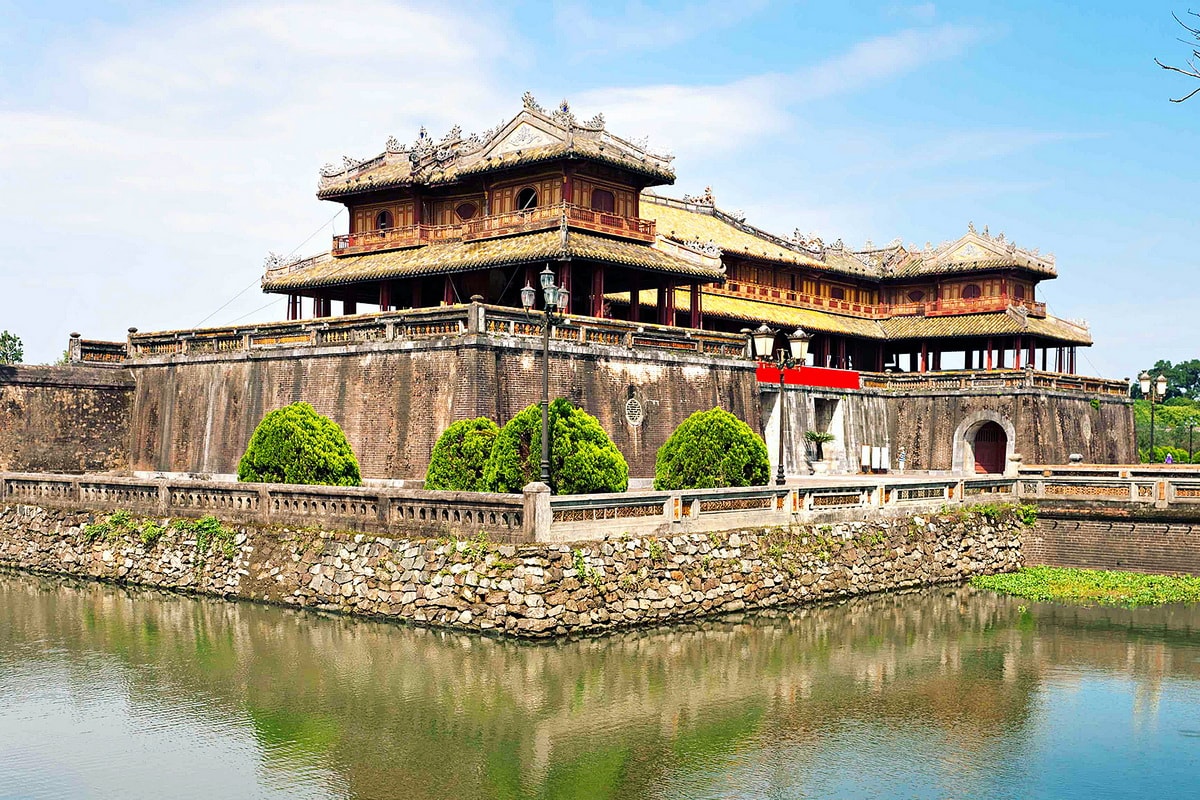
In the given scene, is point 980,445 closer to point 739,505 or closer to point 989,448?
point 989,448

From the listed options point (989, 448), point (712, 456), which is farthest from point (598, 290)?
point (989, 448)

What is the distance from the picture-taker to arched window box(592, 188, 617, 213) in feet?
124

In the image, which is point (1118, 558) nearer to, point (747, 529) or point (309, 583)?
point (747, 529)

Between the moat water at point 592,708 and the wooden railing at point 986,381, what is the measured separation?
2364 cm

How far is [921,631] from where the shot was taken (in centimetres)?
2255

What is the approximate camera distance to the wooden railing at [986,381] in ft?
151

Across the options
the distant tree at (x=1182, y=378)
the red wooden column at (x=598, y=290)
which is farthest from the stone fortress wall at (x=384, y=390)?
the distant tree at (x=1182, y=378)

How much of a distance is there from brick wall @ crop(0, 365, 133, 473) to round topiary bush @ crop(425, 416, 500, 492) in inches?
659

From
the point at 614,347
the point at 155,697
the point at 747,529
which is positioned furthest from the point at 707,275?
the point at 155,697

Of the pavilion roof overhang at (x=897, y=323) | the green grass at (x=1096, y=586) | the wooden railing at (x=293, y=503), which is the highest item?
the pavilion roof overhang at (x=897, y=323)

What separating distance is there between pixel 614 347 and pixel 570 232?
6.17 m

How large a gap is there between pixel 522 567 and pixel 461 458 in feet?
15.6

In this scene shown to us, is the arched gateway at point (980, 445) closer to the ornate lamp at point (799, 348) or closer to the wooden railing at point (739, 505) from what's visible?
the wooden railing at point (739, 505)

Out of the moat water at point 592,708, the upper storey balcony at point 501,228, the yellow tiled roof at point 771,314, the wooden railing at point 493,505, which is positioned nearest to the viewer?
the moat water at point 592,708
